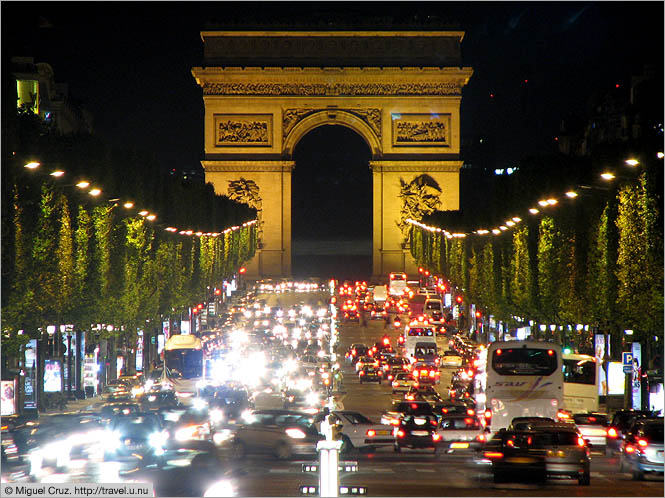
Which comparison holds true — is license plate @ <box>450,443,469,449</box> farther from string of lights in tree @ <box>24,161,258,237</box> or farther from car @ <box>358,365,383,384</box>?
car @ <box>358,365,383,384</box>

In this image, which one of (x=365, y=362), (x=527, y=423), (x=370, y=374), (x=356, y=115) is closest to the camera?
(x=527, y=423)

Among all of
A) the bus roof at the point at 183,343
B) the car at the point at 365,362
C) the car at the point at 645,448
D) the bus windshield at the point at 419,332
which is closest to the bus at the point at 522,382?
the car at the point at 645,448

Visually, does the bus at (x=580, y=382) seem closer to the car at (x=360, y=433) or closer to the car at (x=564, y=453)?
the car at (x=360, y=433)

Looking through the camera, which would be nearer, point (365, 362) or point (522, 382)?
point (522, 382)

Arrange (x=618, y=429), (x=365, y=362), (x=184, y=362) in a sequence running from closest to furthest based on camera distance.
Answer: (x=618, y=429) < (x=184, y=362) < (x=365, y=362)

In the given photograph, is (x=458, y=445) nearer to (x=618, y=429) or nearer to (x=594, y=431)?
(x=594, y=431)

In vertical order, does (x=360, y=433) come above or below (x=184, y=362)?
below

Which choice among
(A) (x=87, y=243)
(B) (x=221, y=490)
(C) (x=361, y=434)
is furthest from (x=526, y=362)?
(A) (x=87, y=243)
